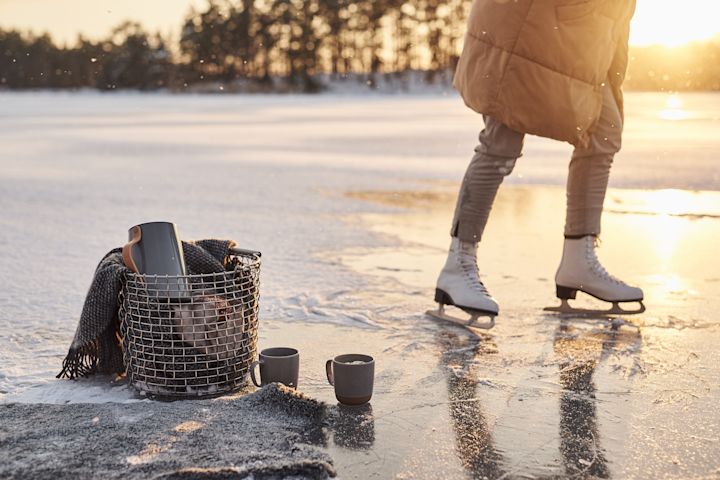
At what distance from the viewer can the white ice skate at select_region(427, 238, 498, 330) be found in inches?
131

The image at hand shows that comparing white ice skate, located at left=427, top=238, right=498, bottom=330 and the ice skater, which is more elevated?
the ice skater

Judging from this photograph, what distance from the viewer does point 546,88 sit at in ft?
10.5

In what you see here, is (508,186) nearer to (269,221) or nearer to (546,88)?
(269,221)

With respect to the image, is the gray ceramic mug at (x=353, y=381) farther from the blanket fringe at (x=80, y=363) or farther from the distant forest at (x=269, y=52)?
the distant forest at (x=269, y=52)

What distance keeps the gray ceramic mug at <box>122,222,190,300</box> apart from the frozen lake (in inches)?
13.1

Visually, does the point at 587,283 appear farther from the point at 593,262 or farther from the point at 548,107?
the point at 548,107

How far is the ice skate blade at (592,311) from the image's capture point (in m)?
3.53

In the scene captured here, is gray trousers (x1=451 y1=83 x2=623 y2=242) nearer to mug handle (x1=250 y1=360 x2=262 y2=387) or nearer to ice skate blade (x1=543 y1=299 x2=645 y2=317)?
ice skate blade (x1=543 y1=299 x2=645 y2=317)

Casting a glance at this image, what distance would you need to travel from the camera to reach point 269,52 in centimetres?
5141

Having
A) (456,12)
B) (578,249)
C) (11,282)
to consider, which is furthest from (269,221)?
(456,12)

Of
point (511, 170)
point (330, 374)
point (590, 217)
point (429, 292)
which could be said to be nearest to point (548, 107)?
point (511, 170)

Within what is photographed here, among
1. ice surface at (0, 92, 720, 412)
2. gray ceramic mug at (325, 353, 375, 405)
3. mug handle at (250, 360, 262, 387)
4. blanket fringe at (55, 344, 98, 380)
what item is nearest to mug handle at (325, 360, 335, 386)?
gray ceramic mug at (325, 353, 375, 405)

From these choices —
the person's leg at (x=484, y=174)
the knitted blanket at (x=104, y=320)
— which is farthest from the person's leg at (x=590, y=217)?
the knitted blanket at (x=104, y=320)

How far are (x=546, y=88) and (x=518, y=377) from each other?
105 centimetres
